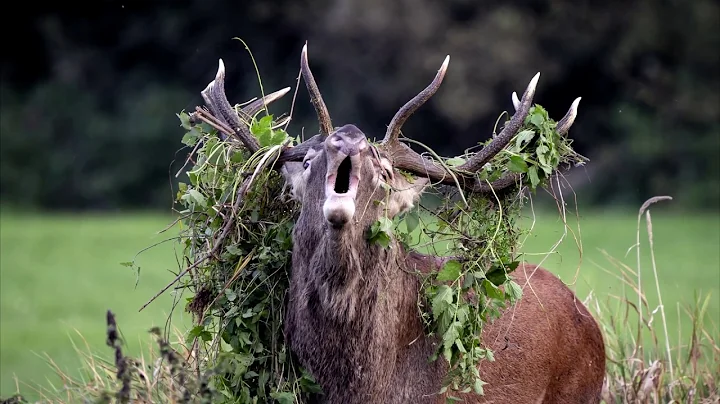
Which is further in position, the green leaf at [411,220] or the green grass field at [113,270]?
the green grass field at [113,270]

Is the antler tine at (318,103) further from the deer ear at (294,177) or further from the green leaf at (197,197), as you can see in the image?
the green leaf at (197,197)

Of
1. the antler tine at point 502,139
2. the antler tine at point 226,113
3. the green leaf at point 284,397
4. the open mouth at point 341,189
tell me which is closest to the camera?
the open mouth at point 341,189

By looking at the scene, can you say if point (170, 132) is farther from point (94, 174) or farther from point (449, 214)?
point (449, 214)

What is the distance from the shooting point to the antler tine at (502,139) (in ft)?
20.1

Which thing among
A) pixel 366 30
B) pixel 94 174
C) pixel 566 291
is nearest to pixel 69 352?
pixel 566 291

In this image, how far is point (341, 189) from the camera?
223 inches

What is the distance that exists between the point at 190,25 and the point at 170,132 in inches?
148

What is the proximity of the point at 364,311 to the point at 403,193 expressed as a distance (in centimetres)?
68

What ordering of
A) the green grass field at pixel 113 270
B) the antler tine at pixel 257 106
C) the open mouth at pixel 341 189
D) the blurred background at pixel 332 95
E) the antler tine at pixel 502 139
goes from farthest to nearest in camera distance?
the blurred background at pixel 332 95 → the green grass field at pixel 113 270 → the antler tine at pixel 257 106 → the antler tine at pixel 502 139 → the open mouth at pixel 341 189

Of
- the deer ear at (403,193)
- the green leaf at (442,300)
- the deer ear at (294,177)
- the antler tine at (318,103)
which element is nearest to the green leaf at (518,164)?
the deer ear at (403,193)

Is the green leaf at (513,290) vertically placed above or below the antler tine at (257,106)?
below

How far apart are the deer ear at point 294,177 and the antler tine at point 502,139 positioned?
91 cm

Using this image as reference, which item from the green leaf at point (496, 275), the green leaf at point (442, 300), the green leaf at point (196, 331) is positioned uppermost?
the green leaf at point (496, 275)

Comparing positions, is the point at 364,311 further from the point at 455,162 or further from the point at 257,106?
the point at 257,106
